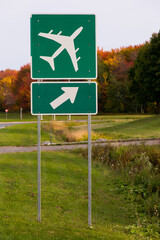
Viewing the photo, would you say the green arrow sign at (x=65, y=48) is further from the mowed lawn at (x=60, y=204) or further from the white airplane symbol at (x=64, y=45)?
the mowed lawn at (x=60, y=204)

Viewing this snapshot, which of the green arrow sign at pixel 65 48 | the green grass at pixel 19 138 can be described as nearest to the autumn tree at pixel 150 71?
the green grass at pixel 19 138

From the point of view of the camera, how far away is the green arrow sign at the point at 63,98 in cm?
503

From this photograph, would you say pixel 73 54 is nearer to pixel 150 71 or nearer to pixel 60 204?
pixel 60 204

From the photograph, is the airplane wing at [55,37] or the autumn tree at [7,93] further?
the autumn tree at [7,93]

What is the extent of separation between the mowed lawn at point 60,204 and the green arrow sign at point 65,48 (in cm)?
221

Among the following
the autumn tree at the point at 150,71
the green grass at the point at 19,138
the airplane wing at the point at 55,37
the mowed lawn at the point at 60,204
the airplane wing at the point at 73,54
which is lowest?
the green grass at the point at 19,138

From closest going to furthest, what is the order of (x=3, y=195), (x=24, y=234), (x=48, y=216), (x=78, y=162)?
(x=24, y=234)
(x=48, y=216)
(x=3, y=195)
(x=78, y=162)

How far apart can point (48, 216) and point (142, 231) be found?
5.04 feet

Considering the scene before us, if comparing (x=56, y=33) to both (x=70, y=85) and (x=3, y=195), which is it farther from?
(x=3, y=195)

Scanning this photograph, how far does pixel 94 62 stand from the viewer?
198 inches

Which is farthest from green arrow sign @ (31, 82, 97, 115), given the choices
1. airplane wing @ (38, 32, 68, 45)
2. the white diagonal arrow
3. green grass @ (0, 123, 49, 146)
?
green grass @ (0, 123, 49, 146)

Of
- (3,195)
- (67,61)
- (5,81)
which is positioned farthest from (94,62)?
(5,81)

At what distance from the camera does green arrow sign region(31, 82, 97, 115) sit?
5031mm

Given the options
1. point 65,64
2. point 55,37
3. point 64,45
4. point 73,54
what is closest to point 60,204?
point 65,64
